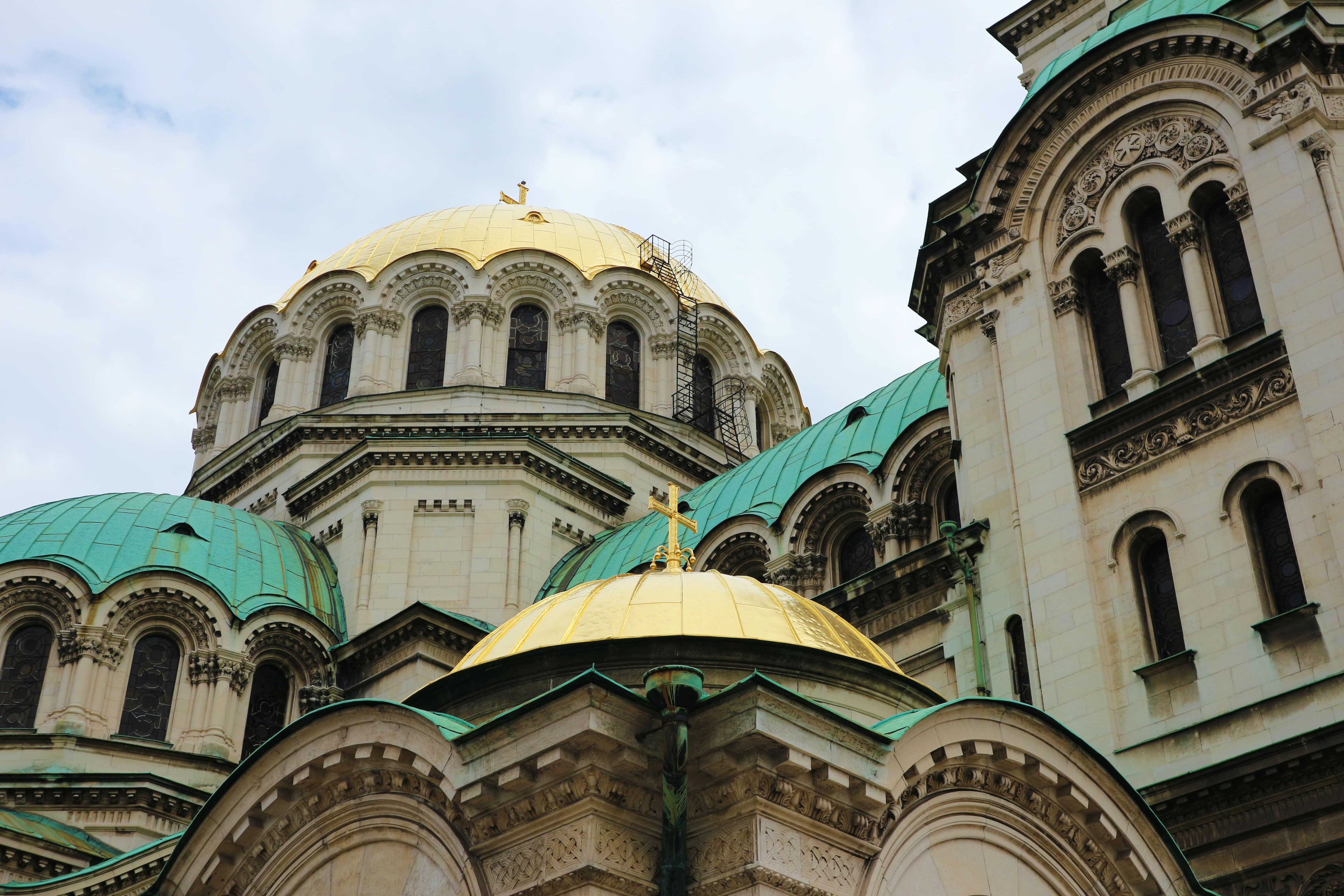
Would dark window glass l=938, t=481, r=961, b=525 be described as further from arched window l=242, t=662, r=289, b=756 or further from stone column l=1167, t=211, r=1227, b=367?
arched window l=242, t=662, r=289, b=756

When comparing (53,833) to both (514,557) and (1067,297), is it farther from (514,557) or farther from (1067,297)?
(1067,297)

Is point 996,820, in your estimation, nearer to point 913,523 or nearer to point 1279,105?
point 1279,105

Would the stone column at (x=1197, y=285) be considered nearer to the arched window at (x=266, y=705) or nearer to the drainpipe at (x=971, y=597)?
the drainpipe at (x=971, y=597)

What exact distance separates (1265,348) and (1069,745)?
808cm

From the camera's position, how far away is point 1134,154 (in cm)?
2344

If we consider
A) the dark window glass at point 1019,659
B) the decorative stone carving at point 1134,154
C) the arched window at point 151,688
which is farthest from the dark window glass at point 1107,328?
the arched window at point 151,688

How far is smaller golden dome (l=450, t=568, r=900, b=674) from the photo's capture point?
16203mm

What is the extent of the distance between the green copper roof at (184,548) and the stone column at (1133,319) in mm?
18470

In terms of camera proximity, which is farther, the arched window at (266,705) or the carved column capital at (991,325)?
the arched window at (266,705)

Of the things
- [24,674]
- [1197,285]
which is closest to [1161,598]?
[1197,285]

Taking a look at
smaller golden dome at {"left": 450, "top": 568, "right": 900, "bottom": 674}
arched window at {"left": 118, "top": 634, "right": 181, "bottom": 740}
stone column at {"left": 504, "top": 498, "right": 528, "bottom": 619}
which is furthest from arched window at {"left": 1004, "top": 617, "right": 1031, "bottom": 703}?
arched window at {"left": 118, "top": 634, "right": 181, "bottom": 740}

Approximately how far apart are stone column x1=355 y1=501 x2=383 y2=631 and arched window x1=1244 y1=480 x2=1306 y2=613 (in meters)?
19.7

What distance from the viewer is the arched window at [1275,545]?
1928cm

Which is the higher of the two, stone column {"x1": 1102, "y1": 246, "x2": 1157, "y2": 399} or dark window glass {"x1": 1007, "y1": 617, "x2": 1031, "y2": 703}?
stone column {"x1": 1102, "y1": 246, "x2": 1157, "y2": 399}
